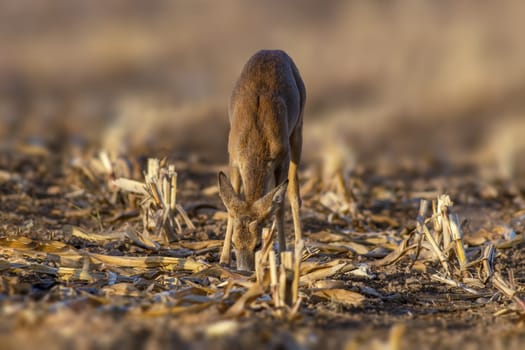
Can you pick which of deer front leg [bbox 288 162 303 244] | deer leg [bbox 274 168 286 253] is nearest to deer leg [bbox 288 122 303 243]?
deer front leg [bbox 288 162 303 244]

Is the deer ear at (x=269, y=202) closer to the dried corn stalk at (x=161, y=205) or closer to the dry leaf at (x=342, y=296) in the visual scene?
the dried corn stalk at (x=161, y=205)

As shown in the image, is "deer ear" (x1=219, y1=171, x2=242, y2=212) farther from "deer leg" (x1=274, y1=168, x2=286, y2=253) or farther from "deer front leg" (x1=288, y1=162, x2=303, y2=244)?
"deer front leg" (x1=288, y1=162, x2=303, y2=244)

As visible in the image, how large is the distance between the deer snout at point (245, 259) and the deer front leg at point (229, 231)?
51 centimetres

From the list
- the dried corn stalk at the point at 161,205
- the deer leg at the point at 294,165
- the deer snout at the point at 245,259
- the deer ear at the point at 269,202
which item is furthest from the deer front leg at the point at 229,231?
the deer leg at the point at 294,165

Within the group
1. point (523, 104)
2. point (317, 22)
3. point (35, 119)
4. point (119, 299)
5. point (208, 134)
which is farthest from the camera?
point (317, 22)

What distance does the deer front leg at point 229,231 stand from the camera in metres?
9.73

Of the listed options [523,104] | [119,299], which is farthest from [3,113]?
[119,299]

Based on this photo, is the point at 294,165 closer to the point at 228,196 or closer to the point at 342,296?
the point at 228,196

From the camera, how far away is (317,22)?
36.0 m

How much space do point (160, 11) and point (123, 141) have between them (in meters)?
21.5

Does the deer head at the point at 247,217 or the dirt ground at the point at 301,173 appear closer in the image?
the dirt ground at the point at 301,173

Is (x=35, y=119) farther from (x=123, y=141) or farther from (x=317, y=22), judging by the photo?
(x=317, y=22)

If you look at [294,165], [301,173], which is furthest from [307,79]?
[294,165]

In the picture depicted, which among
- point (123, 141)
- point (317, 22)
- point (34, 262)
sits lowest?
point (34, 262)
